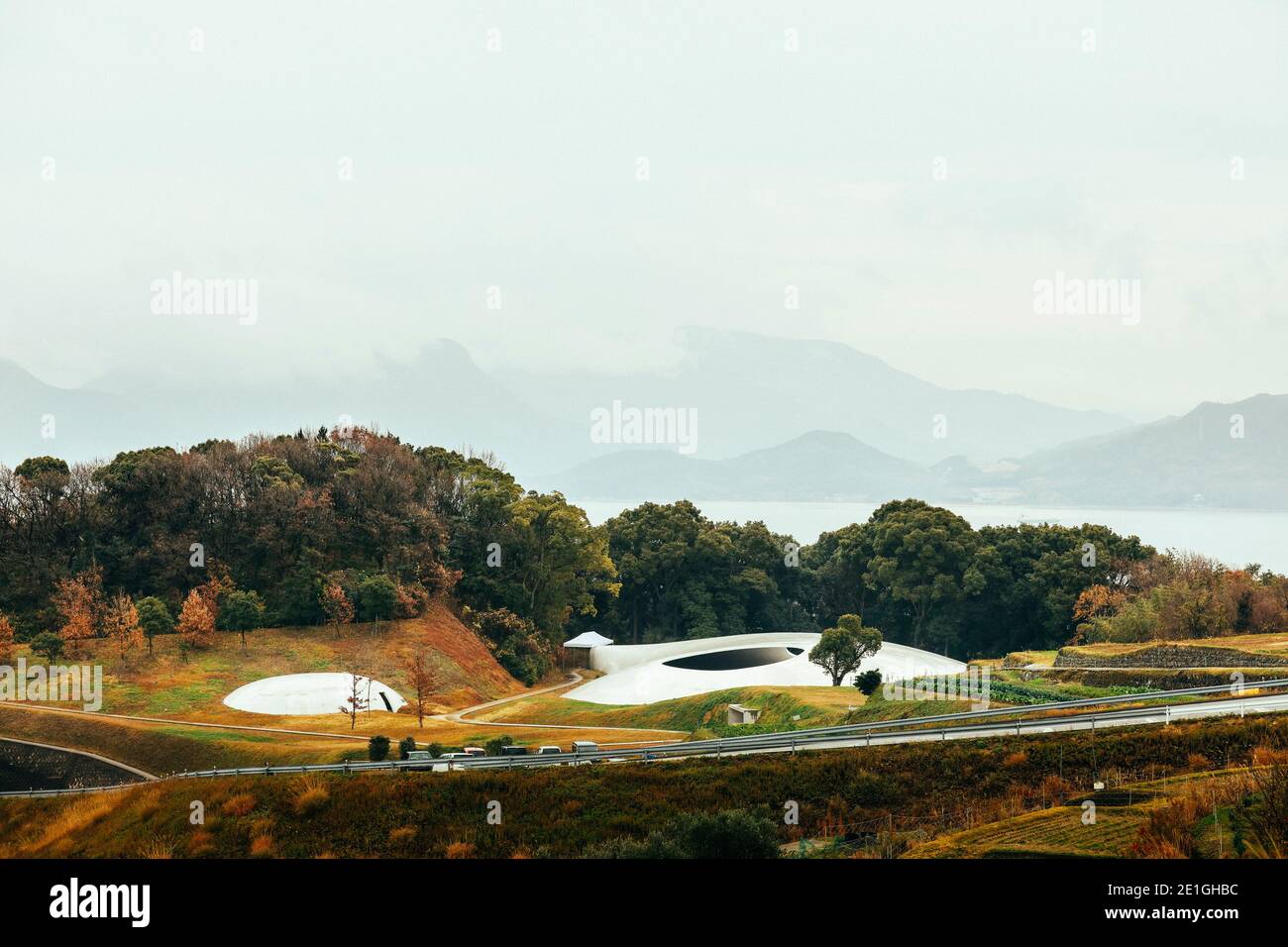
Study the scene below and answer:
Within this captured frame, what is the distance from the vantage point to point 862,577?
86500 mm

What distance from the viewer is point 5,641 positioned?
60.3 m

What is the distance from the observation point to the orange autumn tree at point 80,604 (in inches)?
2425

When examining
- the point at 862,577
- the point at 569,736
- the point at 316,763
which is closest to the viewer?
the point at 316,763

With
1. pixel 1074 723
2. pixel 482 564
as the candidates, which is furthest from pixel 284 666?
pixel 1074 723

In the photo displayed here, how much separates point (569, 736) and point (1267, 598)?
110 feet

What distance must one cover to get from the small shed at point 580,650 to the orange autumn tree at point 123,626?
3038 cm

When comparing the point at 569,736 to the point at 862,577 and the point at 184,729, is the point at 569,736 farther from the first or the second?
the point at 862,577

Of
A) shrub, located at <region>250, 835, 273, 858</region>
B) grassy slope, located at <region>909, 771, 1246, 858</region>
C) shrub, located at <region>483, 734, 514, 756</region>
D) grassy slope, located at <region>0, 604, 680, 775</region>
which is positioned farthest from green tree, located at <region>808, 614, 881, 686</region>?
shrub, located at <region>250, 835, 273, 858</region>

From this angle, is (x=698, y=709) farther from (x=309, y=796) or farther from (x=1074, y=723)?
(x=309, y=796)

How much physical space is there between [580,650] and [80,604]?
1321 inches

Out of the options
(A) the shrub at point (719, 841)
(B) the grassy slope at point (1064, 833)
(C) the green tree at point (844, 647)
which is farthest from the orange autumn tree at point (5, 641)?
(B) the grassy slope at point (1064, 833)

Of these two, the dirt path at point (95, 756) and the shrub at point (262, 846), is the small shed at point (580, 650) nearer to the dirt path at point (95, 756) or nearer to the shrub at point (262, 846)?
the dirt path at point (95, 756)

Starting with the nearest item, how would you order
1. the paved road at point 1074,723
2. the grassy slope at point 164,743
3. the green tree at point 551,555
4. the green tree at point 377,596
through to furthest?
the paved road at point 1074,723
the grassy slope at point 164,743
the green tree at point 377,596
the green tree at point 551,555
